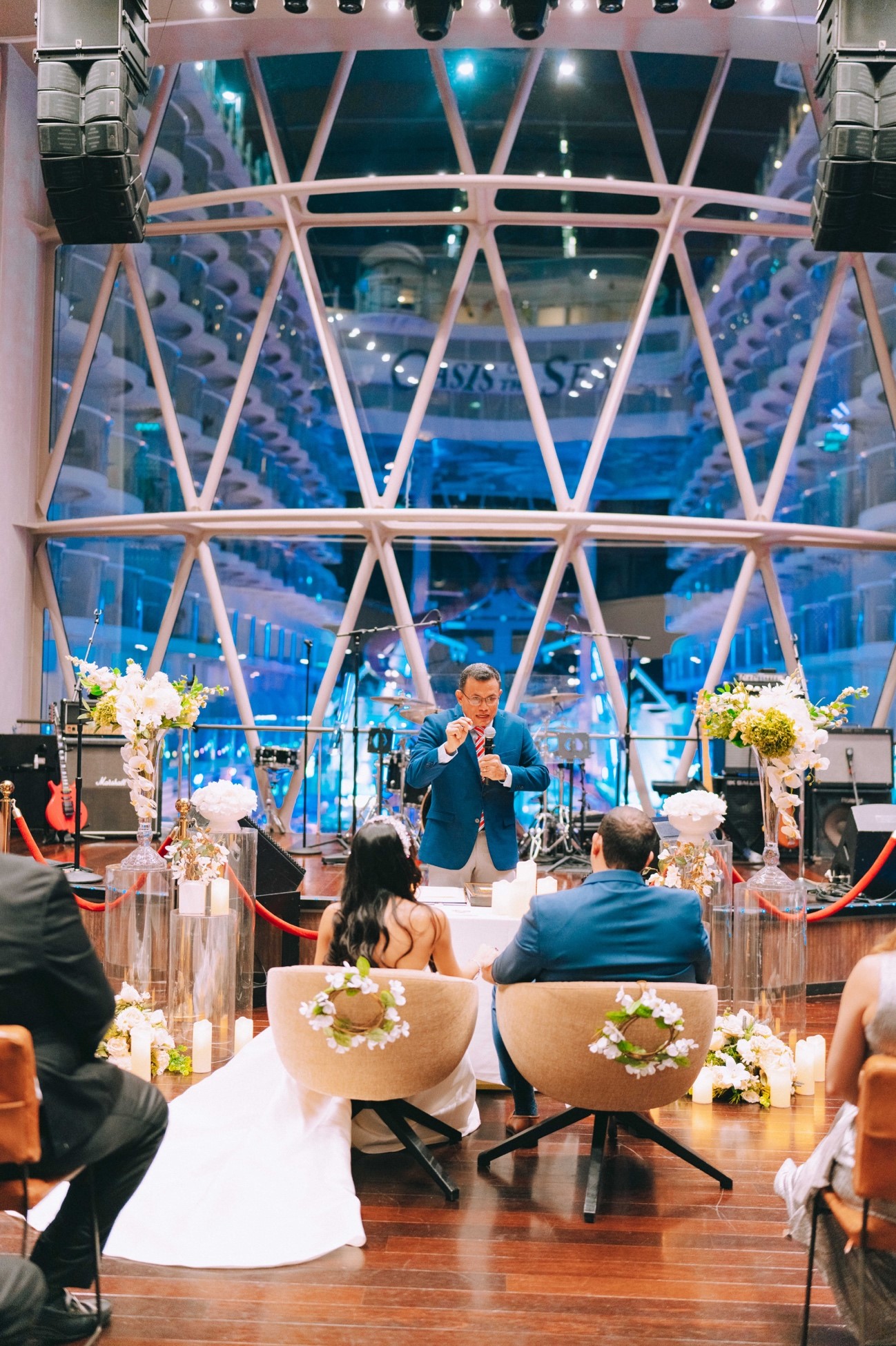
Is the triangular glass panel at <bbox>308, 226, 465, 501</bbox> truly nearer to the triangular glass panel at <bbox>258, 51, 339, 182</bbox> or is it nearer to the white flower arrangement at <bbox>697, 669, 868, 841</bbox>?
the triangular glass panel at <bbox>258, 51, 339, 182</bbox>

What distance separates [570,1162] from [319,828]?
20.4 feet

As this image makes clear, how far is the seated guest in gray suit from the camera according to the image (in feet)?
10.6

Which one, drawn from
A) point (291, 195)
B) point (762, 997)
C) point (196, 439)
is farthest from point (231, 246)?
point (762, 997)

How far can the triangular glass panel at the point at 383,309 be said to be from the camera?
9.94 meters

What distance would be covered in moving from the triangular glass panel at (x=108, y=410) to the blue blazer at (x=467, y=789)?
21.0 feet

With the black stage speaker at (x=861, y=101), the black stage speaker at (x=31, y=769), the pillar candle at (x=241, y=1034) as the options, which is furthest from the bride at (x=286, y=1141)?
the black stage speaker at (x=31, y=769)

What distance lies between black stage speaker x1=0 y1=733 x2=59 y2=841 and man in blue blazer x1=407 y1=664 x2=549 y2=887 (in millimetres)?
4898

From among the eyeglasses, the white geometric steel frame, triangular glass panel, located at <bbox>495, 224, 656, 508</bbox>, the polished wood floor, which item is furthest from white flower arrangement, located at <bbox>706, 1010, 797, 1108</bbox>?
triangular glass panel, located at <bbox>495, 224, 656, 508</bbox>

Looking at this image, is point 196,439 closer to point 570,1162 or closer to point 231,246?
point 231,246

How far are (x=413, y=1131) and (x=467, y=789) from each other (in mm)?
1543

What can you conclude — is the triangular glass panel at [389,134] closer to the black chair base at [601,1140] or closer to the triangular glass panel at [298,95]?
the triangular glass panel at [298,95]

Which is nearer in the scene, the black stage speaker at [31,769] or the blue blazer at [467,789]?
the blue blazer at [467,789]

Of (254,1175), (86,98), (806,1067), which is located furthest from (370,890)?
(86,98)

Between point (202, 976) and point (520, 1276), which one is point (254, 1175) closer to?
point (520, 1276)
